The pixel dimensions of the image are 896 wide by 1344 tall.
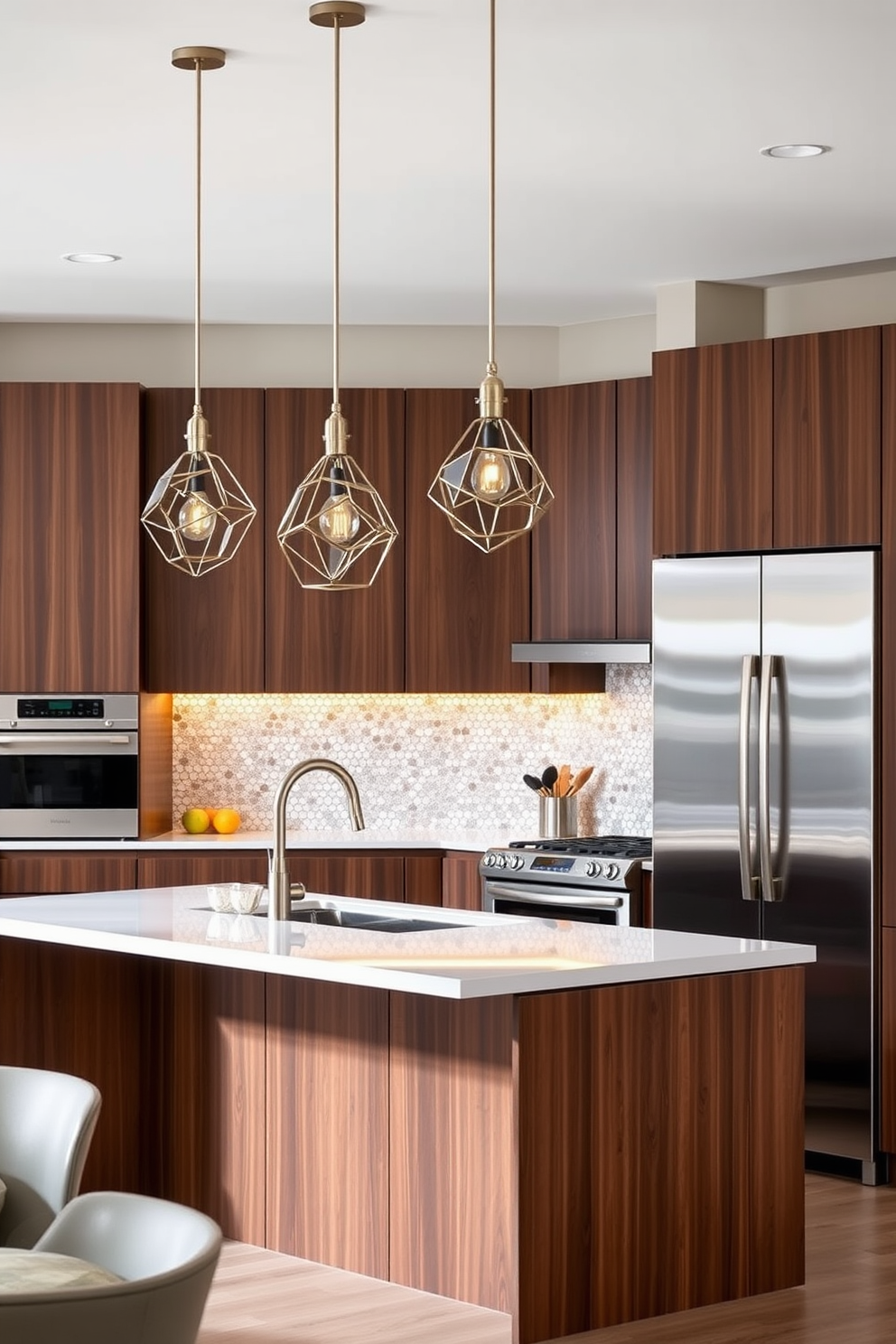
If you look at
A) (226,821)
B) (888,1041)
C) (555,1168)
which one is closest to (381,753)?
(226,821)

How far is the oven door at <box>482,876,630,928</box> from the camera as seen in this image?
607 cm

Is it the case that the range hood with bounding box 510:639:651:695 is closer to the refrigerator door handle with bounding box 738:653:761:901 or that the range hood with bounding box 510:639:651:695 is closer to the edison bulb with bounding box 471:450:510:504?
the refrigerator door handle with bounding box 738:653:761:901

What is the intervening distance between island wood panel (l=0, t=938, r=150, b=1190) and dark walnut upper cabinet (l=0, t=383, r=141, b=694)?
1748 mm

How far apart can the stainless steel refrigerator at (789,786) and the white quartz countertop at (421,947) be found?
1.27 metres

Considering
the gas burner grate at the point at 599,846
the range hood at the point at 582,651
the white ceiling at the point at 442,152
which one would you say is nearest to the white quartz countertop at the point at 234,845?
the gas burner grate at the point at 599,846

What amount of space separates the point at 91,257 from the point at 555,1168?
A: 3532 mm

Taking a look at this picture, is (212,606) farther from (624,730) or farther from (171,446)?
(624,730)

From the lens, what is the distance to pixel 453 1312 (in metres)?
4.09

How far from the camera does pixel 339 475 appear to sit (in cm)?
382

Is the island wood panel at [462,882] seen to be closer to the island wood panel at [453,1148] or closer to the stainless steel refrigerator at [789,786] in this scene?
the stainless steel refrigerator at [789,786]

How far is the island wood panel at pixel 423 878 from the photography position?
258 inches

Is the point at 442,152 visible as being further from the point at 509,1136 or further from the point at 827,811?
the point at 509,1136

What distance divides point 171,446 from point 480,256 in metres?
1.50

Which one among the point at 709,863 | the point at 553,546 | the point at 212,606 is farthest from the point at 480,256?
the point at 709,863
